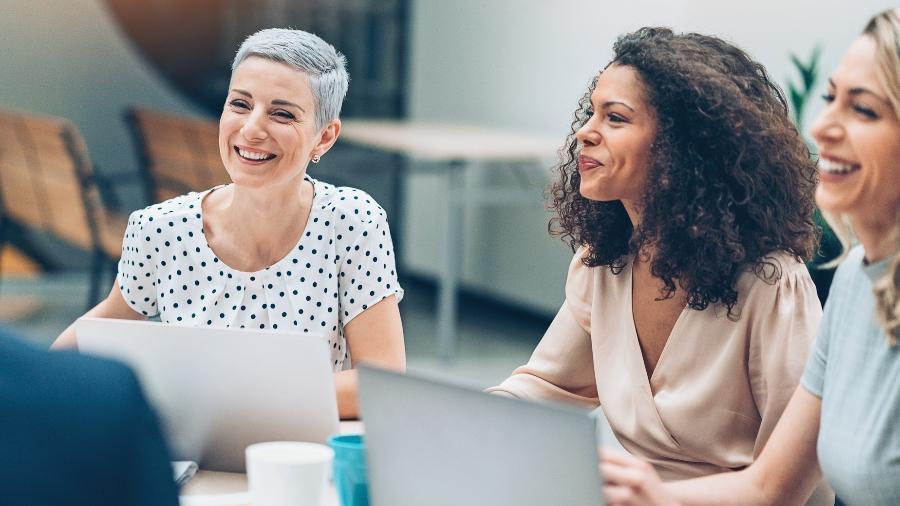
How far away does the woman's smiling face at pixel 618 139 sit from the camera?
174cm

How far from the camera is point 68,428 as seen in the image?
746 mm

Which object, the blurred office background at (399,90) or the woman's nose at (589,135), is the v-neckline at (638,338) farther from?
the blurred office background at (399,90)

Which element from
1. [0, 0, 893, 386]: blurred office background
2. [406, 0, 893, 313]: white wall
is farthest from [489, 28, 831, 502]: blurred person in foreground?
[0, 0, 893, 386]: blurred office background

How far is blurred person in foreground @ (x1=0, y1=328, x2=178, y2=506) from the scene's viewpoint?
2.45ft

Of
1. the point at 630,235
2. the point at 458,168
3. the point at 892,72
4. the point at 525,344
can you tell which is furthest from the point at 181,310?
the point at 525,344

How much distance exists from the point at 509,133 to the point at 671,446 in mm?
4320

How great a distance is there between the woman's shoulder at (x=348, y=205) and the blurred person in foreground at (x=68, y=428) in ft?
4.41

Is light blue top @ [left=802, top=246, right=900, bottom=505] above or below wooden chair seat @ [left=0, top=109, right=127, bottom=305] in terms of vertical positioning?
above

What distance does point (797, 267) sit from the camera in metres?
1.70

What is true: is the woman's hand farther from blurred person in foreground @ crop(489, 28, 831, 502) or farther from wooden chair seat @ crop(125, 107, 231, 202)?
wooden chair seat @ crop(125, 107, 231, 202)

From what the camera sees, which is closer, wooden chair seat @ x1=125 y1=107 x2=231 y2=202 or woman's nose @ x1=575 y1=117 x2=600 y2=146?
→ woman's nose @ x1=575 y1=117 x2=600 y2=146

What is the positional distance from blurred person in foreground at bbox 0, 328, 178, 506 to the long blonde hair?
89 cm

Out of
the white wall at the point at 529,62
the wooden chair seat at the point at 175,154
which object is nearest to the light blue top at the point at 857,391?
the white wall at the point at 529,62

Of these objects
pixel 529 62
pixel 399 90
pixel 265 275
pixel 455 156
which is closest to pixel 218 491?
pixel 265 275
